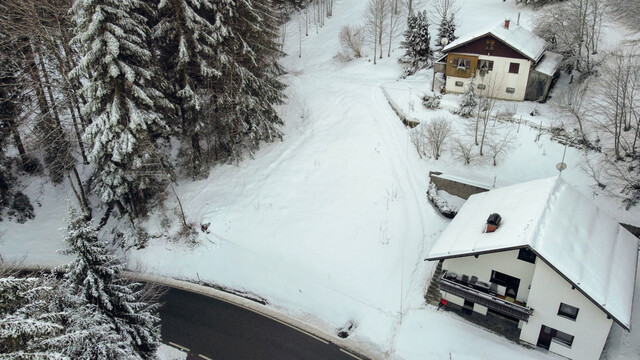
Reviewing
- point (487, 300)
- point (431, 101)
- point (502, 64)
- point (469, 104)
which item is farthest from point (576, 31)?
point (487, 300)

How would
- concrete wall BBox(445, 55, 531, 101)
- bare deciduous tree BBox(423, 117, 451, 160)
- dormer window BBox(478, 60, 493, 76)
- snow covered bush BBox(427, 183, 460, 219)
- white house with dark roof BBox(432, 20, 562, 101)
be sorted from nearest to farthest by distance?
snow covered bush BBox(427, 183, 460, 219) < bare deciduous tree BBox(423, 117, 451, 160) < white house with dark roof BBox(432, 20, 562, 101) < concrete wall BBox(445, 55, 531, 101) < dormer window BBox(478, 60, 493, 76)

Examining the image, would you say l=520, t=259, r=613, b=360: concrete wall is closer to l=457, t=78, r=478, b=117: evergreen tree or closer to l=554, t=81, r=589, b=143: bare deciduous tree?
l=554, t=81, r=589, b=143: bare deciduous tree

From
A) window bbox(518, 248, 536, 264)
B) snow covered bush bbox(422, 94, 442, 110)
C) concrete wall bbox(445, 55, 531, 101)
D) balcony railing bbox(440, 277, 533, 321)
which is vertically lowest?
balcony railing bbox(440, 277, 533, 321)

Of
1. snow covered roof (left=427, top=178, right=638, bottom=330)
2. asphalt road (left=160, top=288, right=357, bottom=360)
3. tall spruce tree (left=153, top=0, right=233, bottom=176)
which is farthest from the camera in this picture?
tall spruce tree (left=153, top=0, right=233, bottom=176)

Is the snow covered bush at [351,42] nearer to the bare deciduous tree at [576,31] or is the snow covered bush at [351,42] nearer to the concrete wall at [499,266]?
the bare deciduous tree at [576,31]

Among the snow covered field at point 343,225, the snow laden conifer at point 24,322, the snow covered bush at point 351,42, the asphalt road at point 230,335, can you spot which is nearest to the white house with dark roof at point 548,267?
the snow covered field at point 343,225

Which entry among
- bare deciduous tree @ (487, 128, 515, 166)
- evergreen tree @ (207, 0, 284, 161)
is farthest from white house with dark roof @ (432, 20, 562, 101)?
evergreen tree @ (207, 0, 284, 161)
